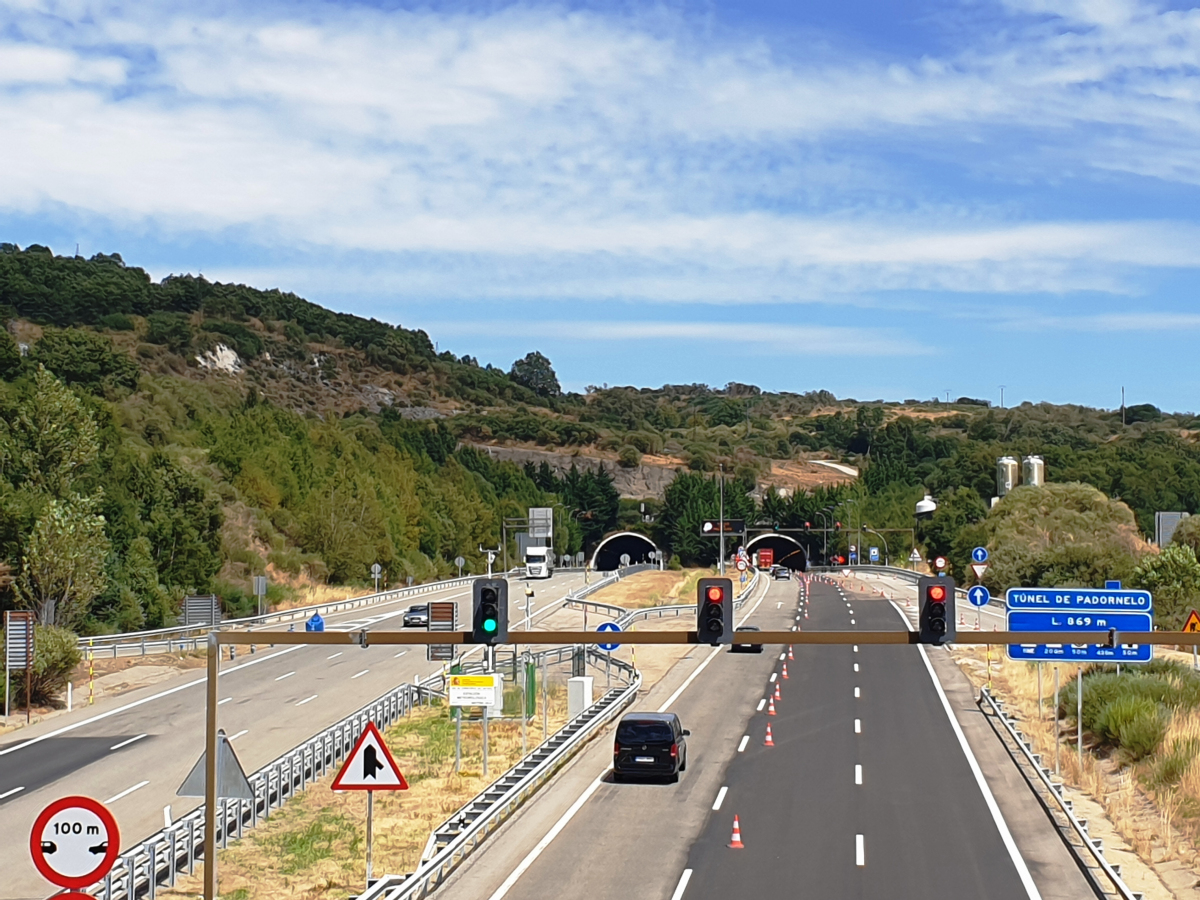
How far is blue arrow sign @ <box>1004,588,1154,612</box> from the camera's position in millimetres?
29125

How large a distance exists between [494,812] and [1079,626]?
14305mm

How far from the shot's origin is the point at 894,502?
604ft

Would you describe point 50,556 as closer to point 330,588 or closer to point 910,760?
point 910,760

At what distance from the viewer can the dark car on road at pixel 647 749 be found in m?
31.1

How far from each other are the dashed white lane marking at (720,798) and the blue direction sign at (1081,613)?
305 inches

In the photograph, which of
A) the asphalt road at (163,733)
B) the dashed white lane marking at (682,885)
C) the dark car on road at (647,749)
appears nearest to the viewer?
the dashed white lane marking at (682,885)

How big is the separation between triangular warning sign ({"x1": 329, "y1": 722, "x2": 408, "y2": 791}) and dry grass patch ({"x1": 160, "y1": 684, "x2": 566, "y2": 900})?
15.4ft

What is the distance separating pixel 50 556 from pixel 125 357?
71176mm

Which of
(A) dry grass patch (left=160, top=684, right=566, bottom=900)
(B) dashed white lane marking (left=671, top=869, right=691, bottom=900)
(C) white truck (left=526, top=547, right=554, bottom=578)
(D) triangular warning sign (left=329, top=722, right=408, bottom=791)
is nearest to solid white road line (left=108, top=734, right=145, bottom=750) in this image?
(A) dry grass patch (left=160, top=684, right=566, bottom=900)

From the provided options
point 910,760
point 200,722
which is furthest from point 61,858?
point 200,722

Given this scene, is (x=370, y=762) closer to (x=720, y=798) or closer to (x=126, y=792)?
(x=720, y=798)

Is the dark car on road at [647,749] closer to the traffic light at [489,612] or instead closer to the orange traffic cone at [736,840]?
the orange traffic cone at [736,840]

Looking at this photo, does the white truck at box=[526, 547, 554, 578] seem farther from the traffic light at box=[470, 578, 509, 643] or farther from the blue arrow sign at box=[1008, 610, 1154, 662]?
the traffic light at box=[470, 578, 509, 643]

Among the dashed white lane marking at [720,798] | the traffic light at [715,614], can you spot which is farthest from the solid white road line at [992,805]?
the traffic light at [715,614]
